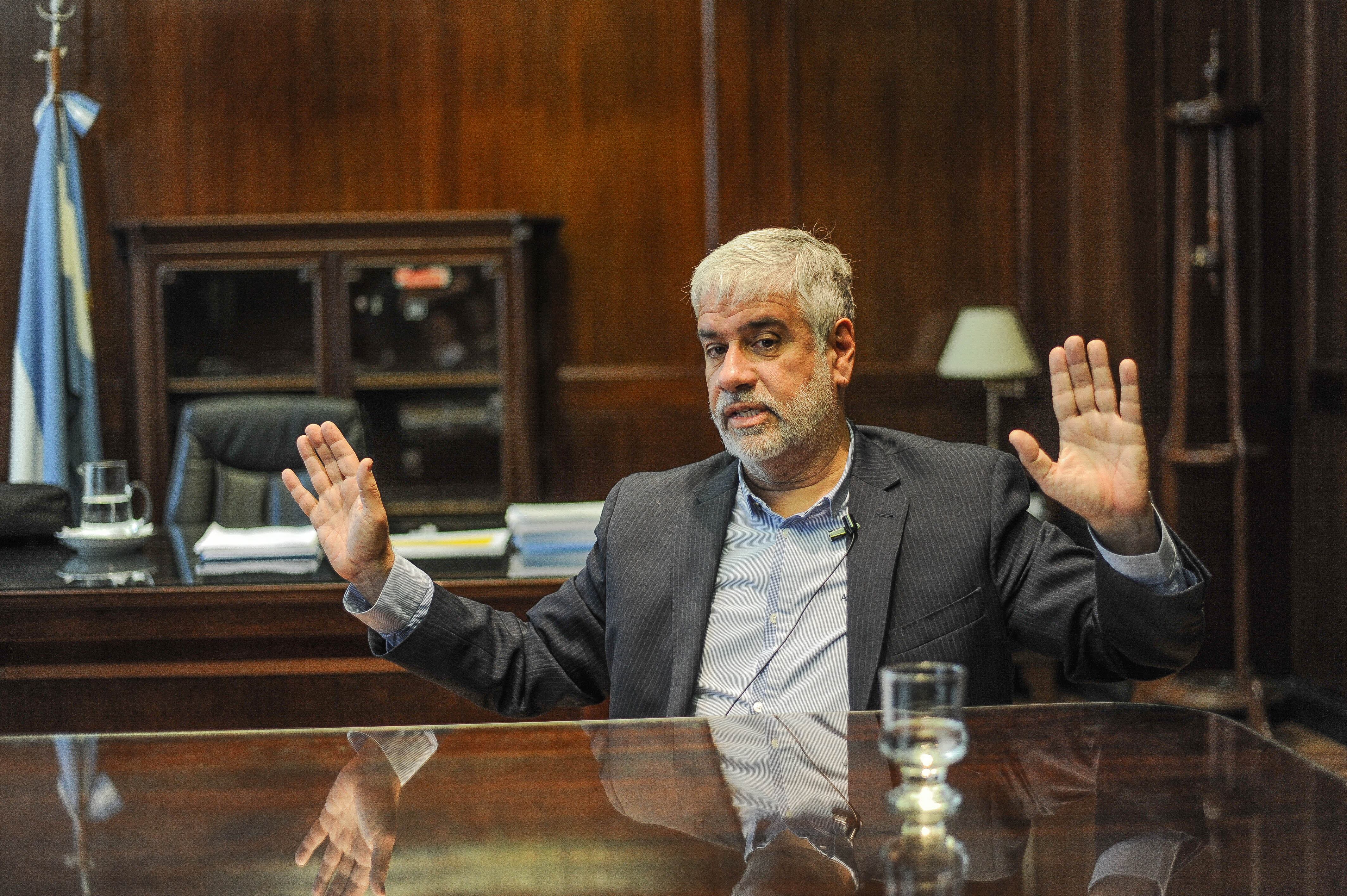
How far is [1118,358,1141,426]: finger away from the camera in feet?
5.04

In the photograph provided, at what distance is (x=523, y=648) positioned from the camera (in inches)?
72.6

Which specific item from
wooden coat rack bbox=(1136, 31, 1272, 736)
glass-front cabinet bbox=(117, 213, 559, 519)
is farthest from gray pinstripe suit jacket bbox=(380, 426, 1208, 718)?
glass-front cabinet bbox=(117, 213, 559, 519)

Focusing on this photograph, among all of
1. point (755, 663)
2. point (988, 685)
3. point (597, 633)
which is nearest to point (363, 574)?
point (597, 633)

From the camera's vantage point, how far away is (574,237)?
5.29m

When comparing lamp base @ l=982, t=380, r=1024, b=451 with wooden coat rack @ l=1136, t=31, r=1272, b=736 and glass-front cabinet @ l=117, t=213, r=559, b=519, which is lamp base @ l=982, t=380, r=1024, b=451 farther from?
glass-front cabinet @ l=117, t=213, r=559, b=519

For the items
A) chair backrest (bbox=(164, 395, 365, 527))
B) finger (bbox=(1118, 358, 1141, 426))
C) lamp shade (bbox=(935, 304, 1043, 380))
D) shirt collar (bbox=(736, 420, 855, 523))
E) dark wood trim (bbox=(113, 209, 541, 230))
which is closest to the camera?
finger (bbox=(1118, 358, 1141, 426))

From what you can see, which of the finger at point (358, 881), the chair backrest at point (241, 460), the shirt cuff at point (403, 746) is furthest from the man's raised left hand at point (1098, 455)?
the chair backrest at point (241, 460)

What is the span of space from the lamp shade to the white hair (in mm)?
2797

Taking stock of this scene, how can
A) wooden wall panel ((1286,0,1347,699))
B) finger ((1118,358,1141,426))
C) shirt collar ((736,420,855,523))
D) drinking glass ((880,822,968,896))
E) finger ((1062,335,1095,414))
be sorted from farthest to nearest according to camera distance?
wooden wall panel ((1286,0,1347,699))
shirt collar ((736,420,855,523))
finger ((1062,335,1095,414))
finger ((1118,358,1141,426))
drinking glass ((880,822,968,896))

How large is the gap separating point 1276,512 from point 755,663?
3287 mm

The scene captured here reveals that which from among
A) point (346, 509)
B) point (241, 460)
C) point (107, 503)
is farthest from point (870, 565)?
point (241, 460)

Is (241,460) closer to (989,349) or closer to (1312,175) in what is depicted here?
(989,349)

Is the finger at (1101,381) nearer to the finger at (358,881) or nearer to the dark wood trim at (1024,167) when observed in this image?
the finger at (358,881)

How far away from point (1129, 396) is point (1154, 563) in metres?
0.21
